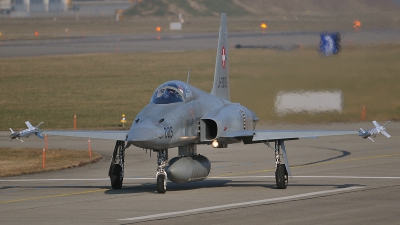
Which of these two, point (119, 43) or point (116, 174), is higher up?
point (119, 43)

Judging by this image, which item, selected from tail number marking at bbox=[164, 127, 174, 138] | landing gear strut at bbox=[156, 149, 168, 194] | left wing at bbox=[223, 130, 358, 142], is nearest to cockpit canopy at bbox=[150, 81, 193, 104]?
tail number marking at bbox=[164, 127, 174, 138]

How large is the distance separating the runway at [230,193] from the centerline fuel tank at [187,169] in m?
0.43

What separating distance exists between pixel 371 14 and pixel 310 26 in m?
3.71

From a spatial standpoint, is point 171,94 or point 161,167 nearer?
point 161,167

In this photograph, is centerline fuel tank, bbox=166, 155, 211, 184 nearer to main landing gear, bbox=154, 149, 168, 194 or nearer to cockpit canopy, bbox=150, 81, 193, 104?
main landing gear, bbox=154, 149, 168, 194

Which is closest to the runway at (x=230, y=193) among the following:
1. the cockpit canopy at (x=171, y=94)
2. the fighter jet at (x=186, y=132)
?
the fighter jet at (x=186, y=132)

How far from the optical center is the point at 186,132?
2212 centimetres

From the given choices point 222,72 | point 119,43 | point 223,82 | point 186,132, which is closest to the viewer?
point 186,132

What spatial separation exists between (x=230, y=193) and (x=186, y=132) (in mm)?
1994

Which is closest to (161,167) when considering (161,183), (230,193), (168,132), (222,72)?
(161,183)

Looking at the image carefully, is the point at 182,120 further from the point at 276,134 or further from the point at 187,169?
the point at 276,134

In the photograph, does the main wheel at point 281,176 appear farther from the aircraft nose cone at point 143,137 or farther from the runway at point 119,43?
the runway at point 119,43

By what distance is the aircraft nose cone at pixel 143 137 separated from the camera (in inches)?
797

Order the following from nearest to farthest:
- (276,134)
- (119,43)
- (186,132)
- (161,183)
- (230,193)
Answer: (161,183), (186,132), (230,193), (276,134), (119,43)
